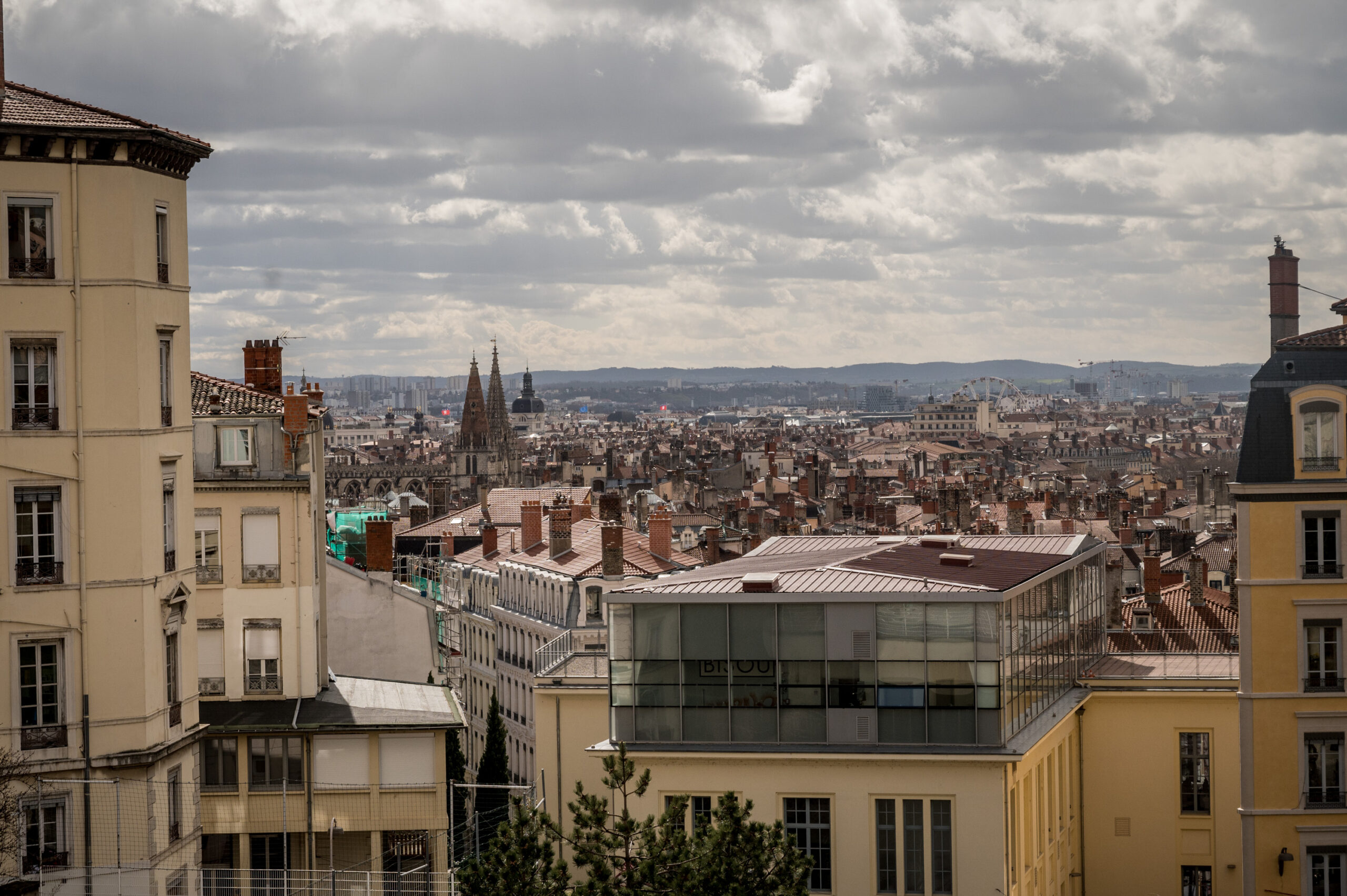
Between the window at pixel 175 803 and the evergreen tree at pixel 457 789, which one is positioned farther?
the evergreen tree at pixel 457 789

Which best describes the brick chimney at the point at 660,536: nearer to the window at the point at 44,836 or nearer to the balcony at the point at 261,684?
the balcony at the point at 261,684

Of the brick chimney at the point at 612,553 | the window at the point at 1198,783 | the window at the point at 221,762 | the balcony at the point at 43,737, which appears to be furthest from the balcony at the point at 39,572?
the brick chimney at the point at 612,553

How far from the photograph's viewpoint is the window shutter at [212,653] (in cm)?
3600

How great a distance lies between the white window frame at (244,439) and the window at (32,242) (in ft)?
36.1

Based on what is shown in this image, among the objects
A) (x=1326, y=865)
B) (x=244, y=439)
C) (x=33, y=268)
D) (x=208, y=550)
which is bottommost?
(x=1326, y=865)

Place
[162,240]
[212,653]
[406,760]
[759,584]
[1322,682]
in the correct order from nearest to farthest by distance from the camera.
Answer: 1. [162,240]
2. [759,584]
3. [1322,682]
4. [406,760]
5. [212,653]

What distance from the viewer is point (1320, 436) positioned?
32656mm

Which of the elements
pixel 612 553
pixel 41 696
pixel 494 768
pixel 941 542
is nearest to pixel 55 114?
pixel 41 696

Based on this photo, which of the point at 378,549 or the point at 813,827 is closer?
the point at 813,827

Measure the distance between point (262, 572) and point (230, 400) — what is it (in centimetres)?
344

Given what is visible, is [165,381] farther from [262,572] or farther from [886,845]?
[886,845]

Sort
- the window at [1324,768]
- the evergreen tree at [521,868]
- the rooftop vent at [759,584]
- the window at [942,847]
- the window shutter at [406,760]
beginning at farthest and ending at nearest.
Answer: the window shutter at [406,760]
the window at [1324,768]
the rooftop vent at [759,584]
the window at [942,847]
the evergreen tree at [521,868]

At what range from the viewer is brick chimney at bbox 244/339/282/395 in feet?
140

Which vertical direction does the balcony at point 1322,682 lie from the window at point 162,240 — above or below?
below
